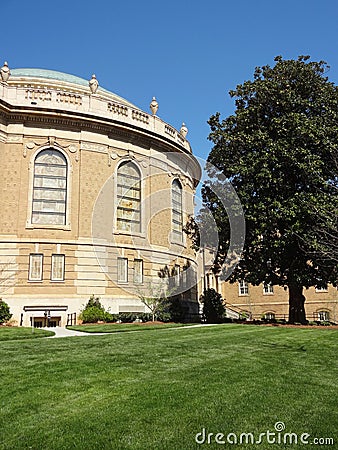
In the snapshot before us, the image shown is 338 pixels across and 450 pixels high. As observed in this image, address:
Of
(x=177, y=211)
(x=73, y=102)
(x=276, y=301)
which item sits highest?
(x=73, y=102)

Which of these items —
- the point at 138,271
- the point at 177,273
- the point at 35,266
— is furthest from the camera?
the point at 177,273

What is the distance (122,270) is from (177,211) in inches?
279

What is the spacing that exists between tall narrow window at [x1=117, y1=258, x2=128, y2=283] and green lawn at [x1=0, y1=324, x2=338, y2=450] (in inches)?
635

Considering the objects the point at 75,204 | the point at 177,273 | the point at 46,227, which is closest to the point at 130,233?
the point at 75,204

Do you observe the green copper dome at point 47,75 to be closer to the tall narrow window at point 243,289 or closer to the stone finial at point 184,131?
the stone finial at point 184,131

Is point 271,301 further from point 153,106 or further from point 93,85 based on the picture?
point 93,85

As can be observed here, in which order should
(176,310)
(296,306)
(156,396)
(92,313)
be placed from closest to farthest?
(156,396) < (92,313) < (296,306) < (176,310)

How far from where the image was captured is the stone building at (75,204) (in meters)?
24.8

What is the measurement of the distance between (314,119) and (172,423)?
20.4 m

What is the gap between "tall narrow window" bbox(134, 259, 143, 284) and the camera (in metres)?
27.6

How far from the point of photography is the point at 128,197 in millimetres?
28812

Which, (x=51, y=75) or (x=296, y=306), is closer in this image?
(x=296, y=306)

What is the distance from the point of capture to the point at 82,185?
26.7 metres

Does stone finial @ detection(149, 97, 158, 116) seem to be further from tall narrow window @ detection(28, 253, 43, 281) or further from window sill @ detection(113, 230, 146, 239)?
tall narrow window @ detection(28, 253, 43, 281)
